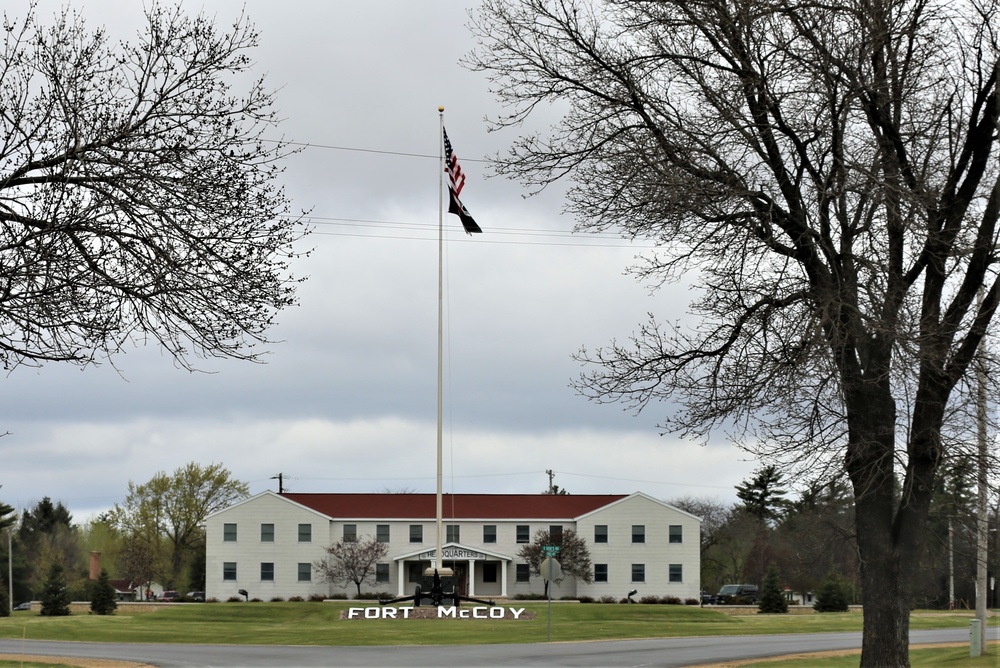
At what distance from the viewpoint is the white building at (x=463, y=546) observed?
246 feet

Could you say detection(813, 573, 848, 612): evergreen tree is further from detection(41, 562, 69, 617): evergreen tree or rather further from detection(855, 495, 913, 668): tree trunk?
detection(855, 495, 913, 668): tree trunk

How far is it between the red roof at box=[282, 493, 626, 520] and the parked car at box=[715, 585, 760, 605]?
10110 millimetres

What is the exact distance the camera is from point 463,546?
74.7m

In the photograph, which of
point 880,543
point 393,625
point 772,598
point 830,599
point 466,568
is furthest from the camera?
point 466,568

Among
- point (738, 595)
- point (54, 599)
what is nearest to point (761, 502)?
point (738, 595)

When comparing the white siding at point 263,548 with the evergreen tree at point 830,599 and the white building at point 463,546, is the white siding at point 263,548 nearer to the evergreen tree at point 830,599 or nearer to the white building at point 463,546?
the white building at point 463,546

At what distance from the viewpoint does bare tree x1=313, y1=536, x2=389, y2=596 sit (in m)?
73.5

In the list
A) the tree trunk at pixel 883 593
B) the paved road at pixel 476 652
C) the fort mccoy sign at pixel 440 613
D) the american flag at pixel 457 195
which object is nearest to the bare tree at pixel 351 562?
the fort mccoy sign at pixel 440 613

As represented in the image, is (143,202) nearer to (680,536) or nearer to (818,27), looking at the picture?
(818,27)

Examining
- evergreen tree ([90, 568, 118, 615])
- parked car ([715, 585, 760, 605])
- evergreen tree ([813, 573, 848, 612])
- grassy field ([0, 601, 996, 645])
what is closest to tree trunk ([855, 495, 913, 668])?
grassy field ([0, 601, 996, 645])

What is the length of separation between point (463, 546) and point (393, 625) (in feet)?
90.4

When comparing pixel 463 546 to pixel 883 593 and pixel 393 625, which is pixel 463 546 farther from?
pixel 883 593

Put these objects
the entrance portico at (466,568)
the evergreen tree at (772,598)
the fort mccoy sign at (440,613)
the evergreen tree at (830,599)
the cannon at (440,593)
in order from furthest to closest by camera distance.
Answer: the entrance portico at (466,568) → the evergreen tree at (830,599) → the evergreen tree at (772,598) → the fort mccoy sign at (440,613) → the cannon at (440,593)

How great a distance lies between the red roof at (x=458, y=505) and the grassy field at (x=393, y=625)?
39.8 ft
